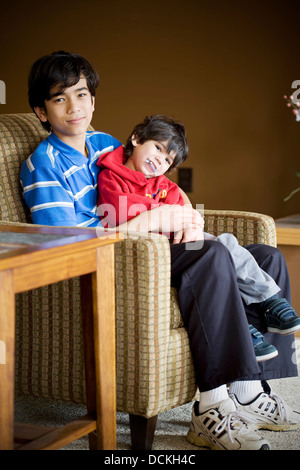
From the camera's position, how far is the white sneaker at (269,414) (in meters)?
1.91

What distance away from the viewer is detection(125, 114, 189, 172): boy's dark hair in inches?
82.5

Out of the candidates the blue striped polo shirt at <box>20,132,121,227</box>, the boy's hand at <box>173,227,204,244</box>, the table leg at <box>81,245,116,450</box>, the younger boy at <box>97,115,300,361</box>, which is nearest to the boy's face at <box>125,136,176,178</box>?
the younger boy at <box>97,115,300,361</box>

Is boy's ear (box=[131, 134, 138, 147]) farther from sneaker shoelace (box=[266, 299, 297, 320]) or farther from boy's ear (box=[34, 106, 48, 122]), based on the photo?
sneaker shoelace (box=[266, 299, 297, 320])

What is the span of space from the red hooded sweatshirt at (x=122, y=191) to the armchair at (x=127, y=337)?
249 millimetres

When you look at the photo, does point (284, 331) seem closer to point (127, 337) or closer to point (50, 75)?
point (127, 337)

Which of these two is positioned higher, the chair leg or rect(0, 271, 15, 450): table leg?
rect(0, 271, 15, 450): table leg

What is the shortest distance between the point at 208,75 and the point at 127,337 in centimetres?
236

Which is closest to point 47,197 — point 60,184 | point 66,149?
point 60,184

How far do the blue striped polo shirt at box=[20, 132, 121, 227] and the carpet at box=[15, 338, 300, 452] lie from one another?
1.83 feet

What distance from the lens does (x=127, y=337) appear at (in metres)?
1.69

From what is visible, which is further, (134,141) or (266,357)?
(134,141)

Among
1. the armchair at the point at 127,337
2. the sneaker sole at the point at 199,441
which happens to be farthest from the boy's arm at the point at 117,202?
the sneaker sole at the point at 199,441

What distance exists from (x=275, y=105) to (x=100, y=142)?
5.60ft

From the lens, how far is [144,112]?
→ 3857 mm
